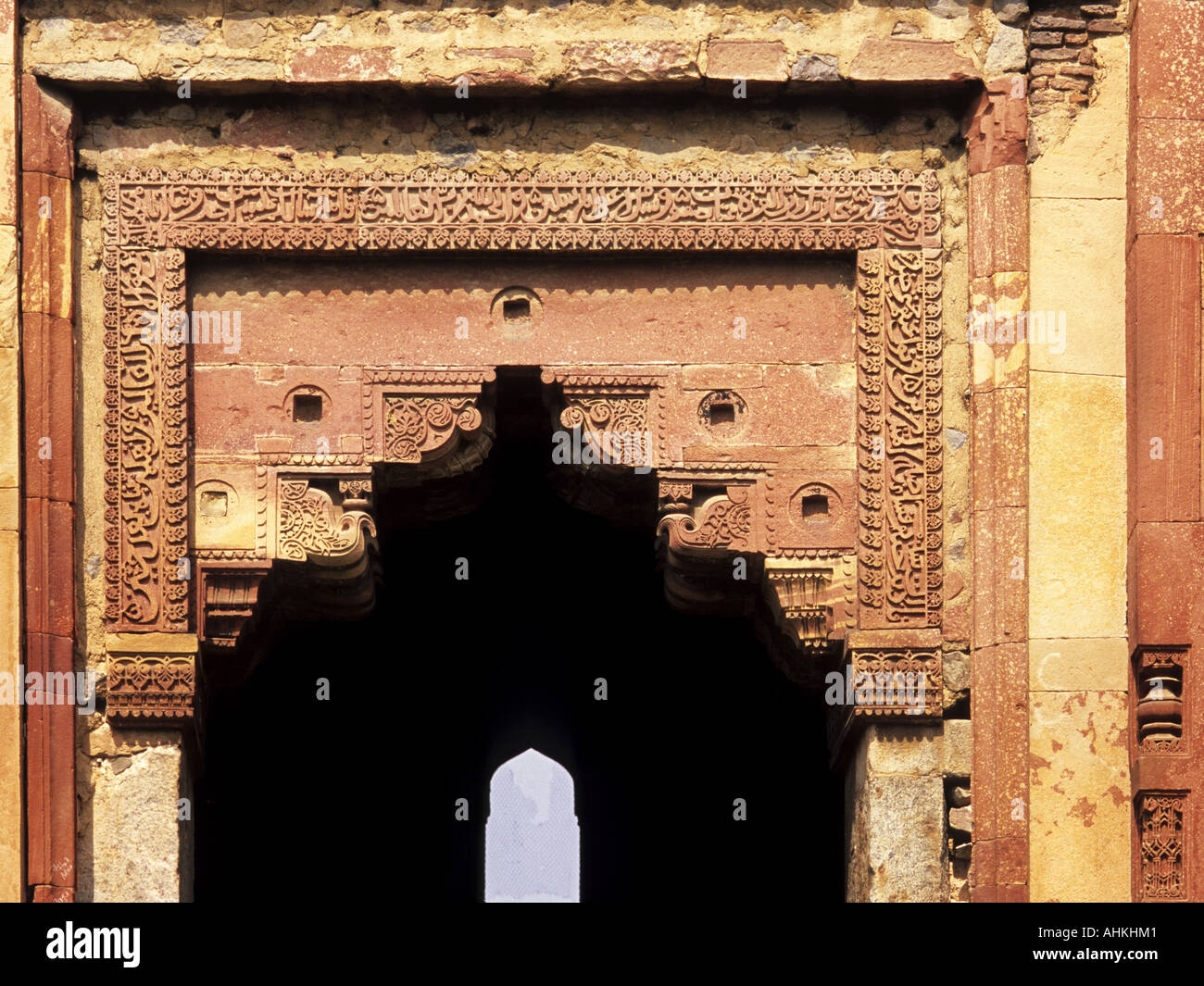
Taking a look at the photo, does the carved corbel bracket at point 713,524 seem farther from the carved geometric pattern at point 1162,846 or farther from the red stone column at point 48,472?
the red stone column at point 48,472

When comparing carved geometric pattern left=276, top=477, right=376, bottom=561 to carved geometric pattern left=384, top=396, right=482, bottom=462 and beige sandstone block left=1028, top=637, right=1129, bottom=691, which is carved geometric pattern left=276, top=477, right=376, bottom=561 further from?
beige sandstone block left=1028, top=637, right=1129, bottom=691

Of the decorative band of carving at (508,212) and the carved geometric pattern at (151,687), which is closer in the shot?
the carved geometric pattern at (151,687)

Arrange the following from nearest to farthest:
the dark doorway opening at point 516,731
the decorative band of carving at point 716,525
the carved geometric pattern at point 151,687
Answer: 1. the carved geometric pattern at point 151,687
2. the decorative band of carving at point 716,525
3. the dark doorway opening at point 516,731

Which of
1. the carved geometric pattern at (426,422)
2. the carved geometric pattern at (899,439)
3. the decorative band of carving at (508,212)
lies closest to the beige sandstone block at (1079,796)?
the carved geometric pattern at (899,439)

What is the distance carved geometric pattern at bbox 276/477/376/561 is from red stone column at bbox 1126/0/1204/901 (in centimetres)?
287

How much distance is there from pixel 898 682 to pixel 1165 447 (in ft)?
4.23

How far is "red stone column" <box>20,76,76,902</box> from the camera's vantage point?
29.9ft

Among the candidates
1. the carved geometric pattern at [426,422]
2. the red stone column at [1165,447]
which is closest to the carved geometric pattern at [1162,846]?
the red stone column at [1165,447]

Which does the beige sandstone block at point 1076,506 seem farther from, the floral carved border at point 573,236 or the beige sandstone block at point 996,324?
the floral carved border at point 573,236

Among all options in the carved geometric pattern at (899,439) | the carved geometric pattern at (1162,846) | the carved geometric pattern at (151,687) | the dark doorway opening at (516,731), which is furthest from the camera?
the dark doorway opening at (516,731)

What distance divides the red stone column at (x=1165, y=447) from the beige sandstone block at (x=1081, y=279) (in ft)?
0.21

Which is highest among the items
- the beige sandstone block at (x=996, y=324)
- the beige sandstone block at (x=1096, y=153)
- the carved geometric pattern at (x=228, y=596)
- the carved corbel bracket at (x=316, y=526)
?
the beige sandstone block at (x=1096, y=153)

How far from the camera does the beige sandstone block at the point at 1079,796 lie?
29.9 ft

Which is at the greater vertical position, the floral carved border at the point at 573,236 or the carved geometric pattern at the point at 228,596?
the floral carved border at the point at 573,236
